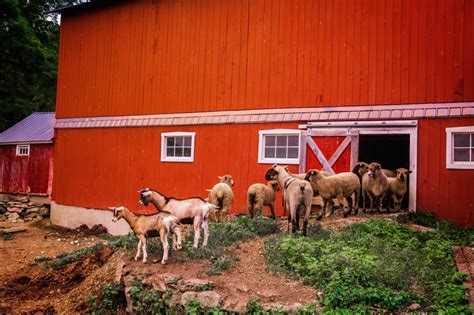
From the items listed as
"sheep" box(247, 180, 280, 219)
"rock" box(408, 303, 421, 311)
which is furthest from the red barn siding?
"rock" box(408, 303, 421, 311)

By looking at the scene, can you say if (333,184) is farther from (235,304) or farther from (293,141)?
(235,304)

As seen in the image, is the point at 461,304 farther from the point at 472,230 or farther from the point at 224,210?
the point at 224,210

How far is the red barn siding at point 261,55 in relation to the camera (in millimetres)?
11070

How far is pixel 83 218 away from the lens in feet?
54.6

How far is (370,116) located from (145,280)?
768cm

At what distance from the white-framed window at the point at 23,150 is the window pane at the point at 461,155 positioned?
18.6 meters

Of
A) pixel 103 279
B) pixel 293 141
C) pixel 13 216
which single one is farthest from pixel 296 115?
pixel 13 216

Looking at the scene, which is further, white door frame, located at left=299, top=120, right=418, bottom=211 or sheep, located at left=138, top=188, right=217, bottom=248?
white door frame, located at left=299, top=120, right=418, bottom=211

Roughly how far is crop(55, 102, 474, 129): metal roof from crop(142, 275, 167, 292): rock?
7.24m

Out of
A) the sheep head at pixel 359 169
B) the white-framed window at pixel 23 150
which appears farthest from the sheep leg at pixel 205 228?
the white-framed window at pixel 23 150

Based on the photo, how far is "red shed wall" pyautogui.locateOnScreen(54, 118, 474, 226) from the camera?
10.6 metres

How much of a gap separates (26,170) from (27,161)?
1.45ft

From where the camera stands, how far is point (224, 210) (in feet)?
34.7

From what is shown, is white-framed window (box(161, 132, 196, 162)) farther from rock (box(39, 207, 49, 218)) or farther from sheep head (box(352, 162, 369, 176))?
rock (box(39, 207, 49, 218))
